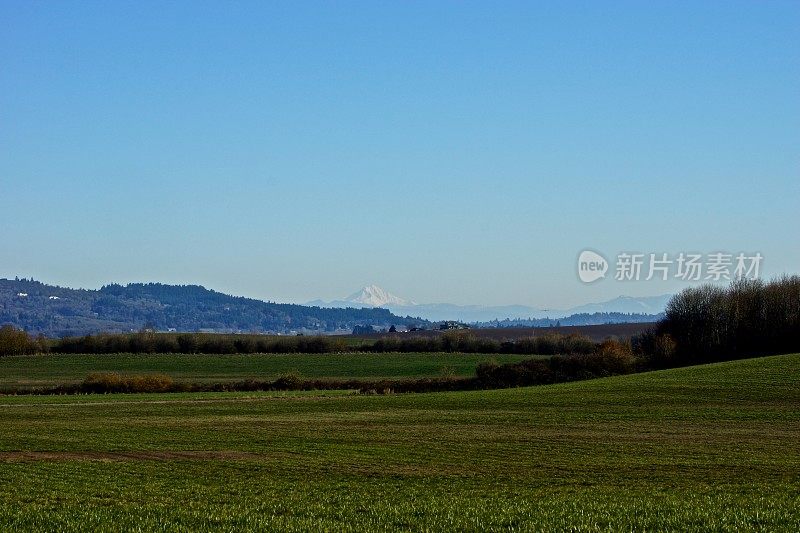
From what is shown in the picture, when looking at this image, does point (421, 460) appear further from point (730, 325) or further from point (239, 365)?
point (239, 365)

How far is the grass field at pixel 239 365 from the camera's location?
103 metres

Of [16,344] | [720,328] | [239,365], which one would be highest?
[720,328]

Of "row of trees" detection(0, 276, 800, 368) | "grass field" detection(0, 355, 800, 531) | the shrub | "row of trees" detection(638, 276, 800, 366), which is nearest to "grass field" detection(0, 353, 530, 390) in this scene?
the shrub

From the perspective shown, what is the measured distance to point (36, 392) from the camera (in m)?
78.2

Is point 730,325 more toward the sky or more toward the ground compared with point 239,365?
more toward the sky

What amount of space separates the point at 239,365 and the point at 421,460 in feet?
284

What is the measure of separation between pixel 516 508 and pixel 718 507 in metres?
3.96

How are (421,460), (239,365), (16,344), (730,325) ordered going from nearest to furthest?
(421,460)
(730,325)
(239,365)
(16,344)

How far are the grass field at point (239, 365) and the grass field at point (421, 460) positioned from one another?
35.6 meters

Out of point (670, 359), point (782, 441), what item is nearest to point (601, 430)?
point (782, 441)

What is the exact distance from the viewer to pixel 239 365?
116875 millimetres

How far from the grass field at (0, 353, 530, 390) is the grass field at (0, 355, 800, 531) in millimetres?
35615

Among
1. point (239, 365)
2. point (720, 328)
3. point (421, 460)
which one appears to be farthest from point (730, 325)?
point (421, 460)

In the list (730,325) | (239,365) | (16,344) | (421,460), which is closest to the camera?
(421,460)
